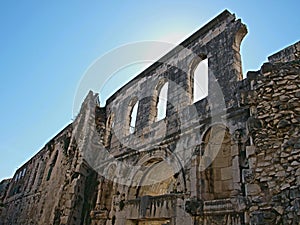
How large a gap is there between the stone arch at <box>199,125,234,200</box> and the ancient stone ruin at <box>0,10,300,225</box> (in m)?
0.02

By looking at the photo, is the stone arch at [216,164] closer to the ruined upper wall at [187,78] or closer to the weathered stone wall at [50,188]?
the ruined upper wall at [187,78]

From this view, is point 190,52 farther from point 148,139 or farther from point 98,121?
point 98,121

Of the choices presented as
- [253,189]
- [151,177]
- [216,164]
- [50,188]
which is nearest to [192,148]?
[216,164]

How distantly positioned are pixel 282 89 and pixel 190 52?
4591 millimetres

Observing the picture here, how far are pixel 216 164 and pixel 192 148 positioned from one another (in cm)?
71

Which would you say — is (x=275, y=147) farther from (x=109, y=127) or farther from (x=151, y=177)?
(x=109, y=127)

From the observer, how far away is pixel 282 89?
420 cm

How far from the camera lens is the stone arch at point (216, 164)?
601 cm

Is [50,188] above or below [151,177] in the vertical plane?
above

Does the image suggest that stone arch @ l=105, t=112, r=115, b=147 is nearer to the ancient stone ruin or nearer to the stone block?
the ancient stone ruin

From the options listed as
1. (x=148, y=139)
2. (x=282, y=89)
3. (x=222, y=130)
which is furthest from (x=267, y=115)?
(x=148, y=139)

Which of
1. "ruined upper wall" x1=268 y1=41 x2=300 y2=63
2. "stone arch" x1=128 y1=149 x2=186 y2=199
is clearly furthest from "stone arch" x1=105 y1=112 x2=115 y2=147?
"ruined upper wall" x1=268 y1=41 x2=300 y2=63

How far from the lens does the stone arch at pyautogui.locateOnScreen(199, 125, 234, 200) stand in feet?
19.7

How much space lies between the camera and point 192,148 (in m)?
6.76
